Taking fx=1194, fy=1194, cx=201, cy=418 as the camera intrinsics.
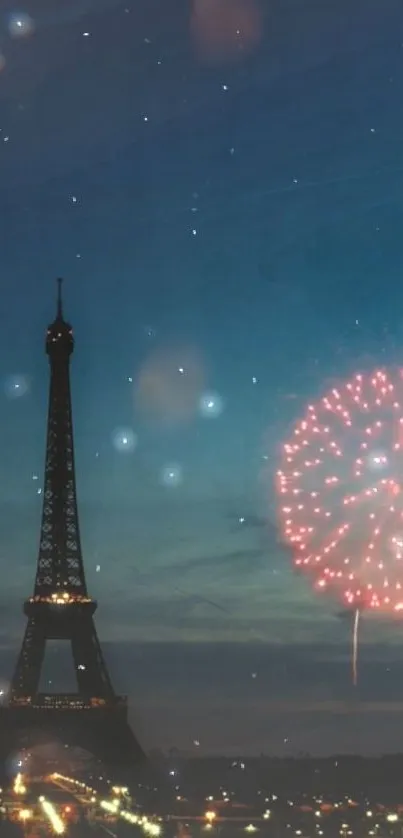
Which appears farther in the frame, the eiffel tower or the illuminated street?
the eiffel tower

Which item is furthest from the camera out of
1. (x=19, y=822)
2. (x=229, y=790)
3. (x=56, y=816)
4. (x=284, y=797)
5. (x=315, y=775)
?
(x=315, y=775)

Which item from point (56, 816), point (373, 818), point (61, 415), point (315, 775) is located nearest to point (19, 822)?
point (56, 816)

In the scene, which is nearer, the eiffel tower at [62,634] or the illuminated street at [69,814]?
the illuminated street at [69,814]

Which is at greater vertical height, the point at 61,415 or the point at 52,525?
the point at 61,415

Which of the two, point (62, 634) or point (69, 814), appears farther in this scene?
point (62, 634)

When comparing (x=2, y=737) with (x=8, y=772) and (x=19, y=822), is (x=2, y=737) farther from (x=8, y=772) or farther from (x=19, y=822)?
(x=19, y=822)

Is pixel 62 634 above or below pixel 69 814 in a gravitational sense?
above

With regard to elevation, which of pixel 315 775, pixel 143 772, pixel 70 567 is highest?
pixel 70 567

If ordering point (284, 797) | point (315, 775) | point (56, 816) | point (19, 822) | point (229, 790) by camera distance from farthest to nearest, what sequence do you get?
point (315, 775)
point (229, 790)
point (284, 797)
point (56, 816)
point (19, 822)
